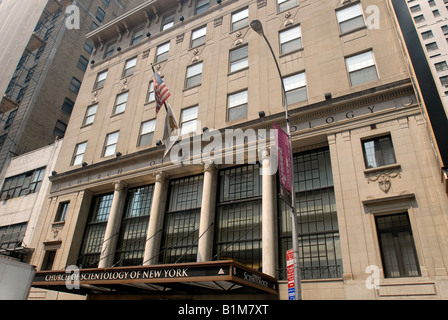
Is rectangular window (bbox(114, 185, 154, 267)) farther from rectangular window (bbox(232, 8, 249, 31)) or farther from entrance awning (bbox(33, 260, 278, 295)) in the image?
rectangular window (bbox(232, 8, 249, 31))

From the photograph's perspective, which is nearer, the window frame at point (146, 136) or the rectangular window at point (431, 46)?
the rectangular window at point (431, 46)

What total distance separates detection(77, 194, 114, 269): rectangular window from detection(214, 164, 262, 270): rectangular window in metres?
8.86

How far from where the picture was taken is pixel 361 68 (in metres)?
17.1

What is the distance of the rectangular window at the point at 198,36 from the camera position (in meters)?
Result: 25.7

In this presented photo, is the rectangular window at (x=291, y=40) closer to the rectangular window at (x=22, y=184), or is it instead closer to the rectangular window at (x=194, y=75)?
the rectangular window at (x=194, y=75)

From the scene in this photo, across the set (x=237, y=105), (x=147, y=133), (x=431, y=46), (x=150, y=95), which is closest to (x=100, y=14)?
(x=150, y=95)

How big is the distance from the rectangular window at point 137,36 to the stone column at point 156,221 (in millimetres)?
16687

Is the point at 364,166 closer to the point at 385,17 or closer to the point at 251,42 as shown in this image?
the point at 385,17

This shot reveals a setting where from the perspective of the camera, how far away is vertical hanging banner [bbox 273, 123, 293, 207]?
1134 centimetres

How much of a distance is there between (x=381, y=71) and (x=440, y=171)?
6.24m

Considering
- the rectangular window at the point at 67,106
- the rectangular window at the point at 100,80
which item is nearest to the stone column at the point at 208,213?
the rectangular window at the point at 100,80

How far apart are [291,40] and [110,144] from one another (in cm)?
1504

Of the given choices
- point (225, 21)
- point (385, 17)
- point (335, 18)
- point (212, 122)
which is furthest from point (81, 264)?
point (385, 17)

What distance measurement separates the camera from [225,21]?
82.0 ft
